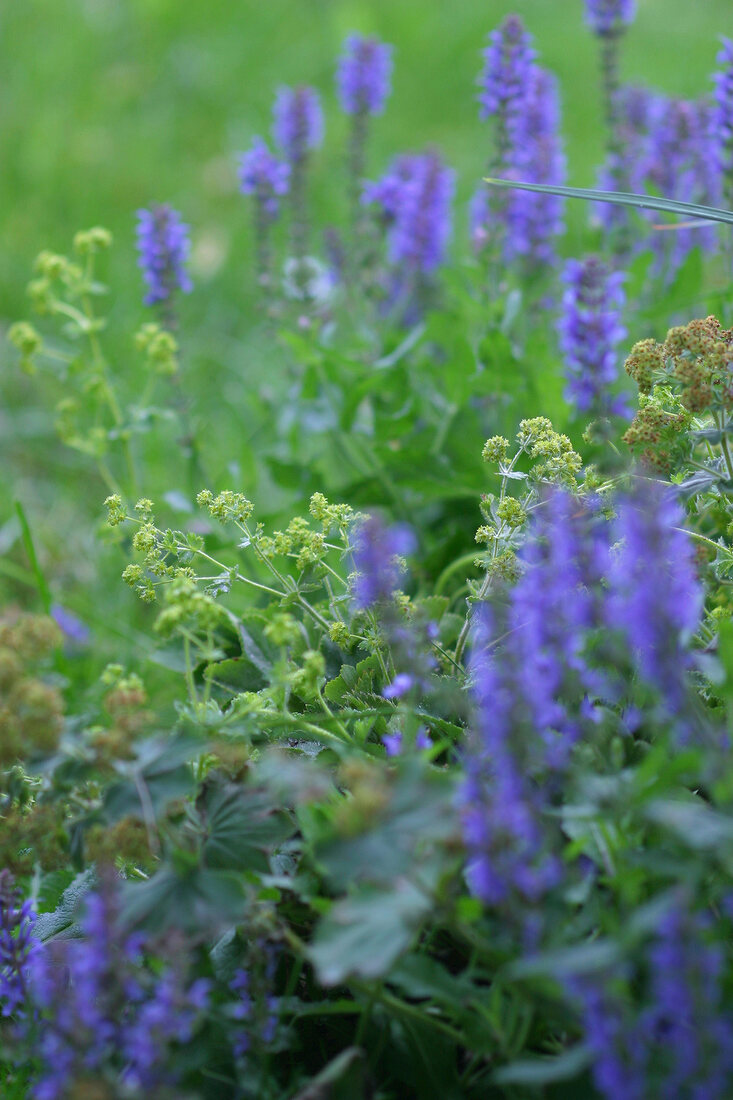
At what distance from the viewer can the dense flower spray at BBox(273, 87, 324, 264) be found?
9.30 ft

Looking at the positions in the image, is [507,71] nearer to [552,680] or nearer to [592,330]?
[592,330]

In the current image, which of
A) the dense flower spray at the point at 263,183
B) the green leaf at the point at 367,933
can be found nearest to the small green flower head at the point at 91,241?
the dense flower spray at the point at 263,183

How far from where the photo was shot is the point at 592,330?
2.03 meters

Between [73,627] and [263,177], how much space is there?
131 cm

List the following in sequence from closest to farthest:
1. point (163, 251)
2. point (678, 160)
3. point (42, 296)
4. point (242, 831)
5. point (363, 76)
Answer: point (242, 831)
point (42, 296)
point (163, 251)
point (678, 160)
point (363, 76)

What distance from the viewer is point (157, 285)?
7.82 ft

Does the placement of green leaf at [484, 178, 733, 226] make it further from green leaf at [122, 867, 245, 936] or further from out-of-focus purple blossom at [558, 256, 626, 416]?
green leaf at [122, 867, 245, 936]

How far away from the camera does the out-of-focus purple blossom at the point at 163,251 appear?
232 centimetres

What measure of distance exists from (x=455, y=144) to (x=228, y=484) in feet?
10.8

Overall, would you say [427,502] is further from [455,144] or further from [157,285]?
[455,144]

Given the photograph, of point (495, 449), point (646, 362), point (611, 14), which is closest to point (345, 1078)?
point (495, 449)

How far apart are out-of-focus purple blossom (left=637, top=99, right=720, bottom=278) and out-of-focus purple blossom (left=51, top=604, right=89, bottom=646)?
1833 mm

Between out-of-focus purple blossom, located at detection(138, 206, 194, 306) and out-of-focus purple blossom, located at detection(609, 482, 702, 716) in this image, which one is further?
out-of-focus purple blossom, located at detection(138, 206, 194, 306)

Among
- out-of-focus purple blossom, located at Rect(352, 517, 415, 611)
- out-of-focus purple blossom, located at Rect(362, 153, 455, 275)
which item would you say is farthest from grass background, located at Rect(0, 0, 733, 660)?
out-of-focus purple blossom, located at Rect(352, 517, 415, 611)
